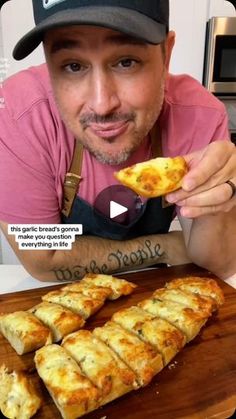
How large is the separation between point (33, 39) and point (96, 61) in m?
0.11

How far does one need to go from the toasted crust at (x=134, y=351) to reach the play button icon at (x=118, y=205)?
33 centimetres

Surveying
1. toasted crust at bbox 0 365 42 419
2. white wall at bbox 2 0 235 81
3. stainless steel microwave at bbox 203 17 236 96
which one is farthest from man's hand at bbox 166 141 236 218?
stainless steel microwave at bbox 203 17 236 96

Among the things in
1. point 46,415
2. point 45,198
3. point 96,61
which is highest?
point 96,61

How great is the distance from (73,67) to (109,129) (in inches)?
5.2

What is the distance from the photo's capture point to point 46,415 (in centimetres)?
61

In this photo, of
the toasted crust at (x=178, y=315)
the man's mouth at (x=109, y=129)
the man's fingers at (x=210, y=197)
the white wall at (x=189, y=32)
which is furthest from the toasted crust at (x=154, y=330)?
the white wall at (x=189, y=32)

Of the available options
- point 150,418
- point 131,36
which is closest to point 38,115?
point 131,36

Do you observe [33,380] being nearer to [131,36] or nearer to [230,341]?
[230,341]

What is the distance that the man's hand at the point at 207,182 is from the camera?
69 centimetres

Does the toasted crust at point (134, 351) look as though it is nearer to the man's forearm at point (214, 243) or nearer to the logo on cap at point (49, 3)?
the man's forearm at point (214, 243)

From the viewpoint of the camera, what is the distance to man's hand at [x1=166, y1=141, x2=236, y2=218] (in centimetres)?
69

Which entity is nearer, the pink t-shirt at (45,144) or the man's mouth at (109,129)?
the man's mouth at (109,129)

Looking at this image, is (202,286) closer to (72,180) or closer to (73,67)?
(72,180)

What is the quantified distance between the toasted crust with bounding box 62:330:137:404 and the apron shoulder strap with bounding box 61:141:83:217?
356 millimetres
